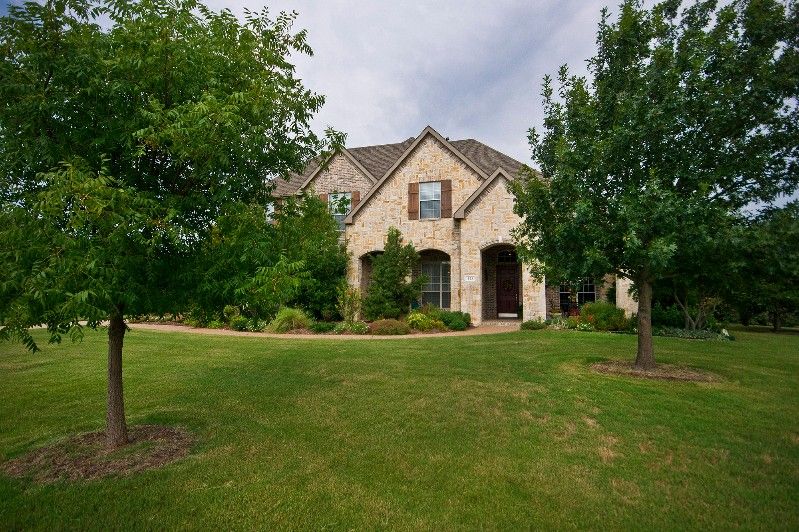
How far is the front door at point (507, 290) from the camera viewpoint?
71.1 ft

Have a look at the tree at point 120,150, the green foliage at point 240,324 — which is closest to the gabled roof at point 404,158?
the green foliage at point 240,324

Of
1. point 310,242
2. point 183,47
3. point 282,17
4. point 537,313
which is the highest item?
point 282,17

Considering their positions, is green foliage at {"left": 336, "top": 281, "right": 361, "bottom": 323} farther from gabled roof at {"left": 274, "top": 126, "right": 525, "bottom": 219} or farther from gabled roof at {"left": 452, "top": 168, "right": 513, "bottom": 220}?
gabled roof at {"left": 452, "top": 168, "right": 513, "bottom": 220}

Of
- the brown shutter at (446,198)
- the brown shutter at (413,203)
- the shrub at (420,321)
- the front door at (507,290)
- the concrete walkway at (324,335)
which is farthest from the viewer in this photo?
the front door at (507,290)

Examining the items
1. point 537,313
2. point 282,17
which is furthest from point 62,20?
point 537,313

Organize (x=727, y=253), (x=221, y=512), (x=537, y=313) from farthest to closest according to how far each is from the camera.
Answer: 1. (x=537, y=313)
2. (x=727, y=253)
3. (x=221, y=512)

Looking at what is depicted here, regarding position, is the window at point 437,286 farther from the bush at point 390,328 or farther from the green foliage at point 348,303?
the bush at point 390,328

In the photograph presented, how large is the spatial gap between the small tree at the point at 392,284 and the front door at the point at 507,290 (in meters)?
4.51

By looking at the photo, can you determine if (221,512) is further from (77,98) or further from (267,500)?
(77,98)

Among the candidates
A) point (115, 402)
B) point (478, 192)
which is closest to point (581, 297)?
point (478, 192)

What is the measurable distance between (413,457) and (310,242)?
2863 mm

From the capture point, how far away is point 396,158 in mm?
25891

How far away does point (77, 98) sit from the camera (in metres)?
4.52

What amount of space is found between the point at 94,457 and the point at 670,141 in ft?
33.6
